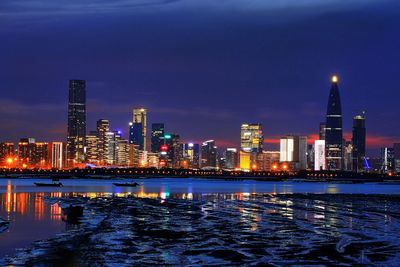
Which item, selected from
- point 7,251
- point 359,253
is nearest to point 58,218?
point 7,251

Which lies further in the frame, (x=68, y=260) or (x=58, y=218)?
Result: (x=58, y=218)

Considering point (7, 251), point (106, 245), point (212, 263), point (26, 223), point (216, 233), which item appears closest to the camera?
point (212, 263)

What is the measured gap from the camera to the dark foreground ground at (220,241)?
117 ft

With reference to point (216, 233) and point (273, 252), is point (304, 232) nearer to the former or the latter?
point (216, 233)

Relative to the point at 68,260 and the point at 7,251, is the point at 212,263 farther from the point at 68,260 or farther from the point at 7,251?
the point at 7,251

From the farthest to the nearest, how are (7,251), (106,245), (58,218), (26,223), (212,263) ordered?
(58,218) → (26,223) → (106,245) → (7,251) → (212,263)

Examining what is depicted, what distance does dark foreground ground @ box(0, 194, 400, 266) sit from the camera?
35516 mm

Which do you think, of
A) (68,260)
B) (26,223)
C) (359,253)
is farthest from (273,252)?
(26,223)

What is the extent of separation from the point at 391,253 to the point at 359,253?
6.26 ft

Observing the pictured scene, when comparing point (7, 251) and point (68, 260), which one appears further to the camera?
point (7, 251)

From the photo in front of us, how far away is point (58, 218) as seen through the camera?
62594 millimetres

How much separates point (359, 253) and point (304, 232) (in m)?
12.2

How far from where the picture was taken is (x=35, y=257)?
118 ft

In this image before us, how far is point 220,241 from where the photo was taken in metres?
44.0
